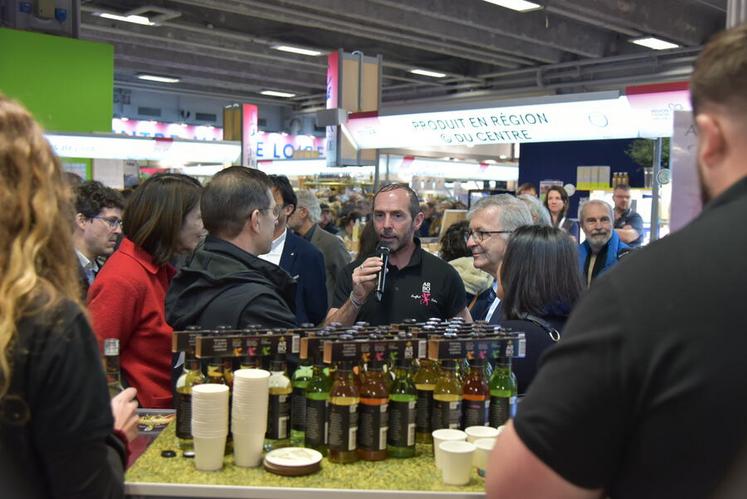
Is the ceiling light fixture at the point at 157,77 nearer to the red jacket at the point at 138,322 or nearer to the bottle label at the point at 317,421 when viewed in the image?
the red jacket at the point at 138,322

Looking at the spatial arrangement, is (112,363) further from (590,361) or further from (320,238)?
(320,238)

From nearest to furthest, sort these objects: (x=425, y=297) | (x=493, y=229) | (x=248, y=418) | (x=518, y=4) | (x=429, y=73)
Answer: (x=248, y=418)
(x=425, y=297)
(x=493, y=229)
(x=518, y=4)
(x=429, y=73)

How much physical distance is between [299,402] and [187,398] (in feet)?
0.93

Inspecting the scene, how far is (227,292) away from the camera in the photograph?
7.68ft

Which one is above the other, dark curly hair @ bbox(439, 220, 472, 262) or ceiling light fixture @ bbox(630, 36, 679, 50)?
ceiling light fixture @ bbox(630, 36, 679, 50)

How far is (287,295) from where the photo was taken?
2537 mm

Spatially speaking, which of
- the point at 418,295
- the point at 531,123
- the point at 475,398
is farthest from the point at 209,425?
the point at 531,123

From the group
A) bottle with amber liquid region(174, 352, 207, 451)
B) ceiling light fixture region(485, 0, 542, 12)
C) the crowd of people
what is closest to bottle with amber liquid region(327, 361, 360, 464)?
bottle with amber liquid region(174, 352, 207, 451)

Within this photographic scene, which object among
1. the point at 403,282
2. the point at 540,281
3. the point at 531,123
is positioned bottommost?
the point at 403,282

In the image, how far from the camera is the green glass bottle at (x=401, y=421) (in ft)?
6.01

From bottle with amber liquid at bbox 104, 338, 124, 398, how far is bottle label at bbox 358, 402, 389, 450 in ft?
2.09

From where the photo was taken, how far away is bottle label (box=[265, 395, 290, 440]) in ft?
6.18

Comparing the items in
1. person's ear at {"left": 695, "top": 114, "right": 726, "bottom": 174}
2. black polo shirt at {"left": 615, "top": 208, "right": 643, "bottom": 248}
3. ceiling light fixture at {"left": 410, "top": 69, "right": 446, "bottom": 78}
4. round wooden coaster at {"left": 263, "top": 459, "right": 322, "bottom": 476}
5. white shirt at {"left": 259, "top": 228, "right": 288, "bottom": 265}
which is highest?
ceiling light fixture at {"left": 410, "top": 69, "right": 446, "bottom": 78}

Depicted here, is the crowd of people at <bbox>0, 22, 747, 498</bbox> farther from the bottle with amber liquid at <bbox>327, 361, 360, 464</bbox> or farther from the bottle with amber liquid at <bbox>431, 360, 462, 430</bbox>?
the bottle with amber liquid at <bbox>431, 360, 462, 430</bbox>
